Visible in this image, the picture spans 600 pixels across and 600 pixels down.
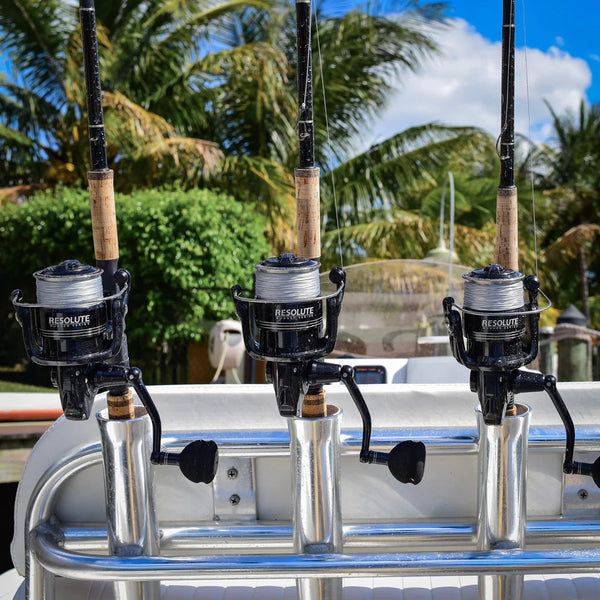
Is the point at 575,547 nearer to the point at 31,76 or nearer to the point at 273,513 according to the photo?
the point at 273,513

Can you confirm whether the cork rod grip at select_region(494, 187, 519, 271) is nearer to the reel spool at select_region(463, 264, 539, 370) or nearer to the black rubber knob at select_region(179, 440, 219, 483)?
the reel spool at select_region(463, 264, 539, 370)

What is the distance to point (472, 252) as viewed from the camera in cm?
1145

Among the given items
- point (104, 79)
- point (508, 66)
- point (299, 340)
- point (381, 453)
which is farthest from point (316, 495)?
point (104, 79)

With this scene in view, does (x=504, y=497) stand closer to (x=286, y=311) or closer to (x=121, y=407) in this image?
(x=286, y=311)

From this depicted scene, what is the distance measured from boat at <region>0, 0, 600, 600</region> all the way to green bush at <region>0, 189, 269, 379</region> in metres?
6.11

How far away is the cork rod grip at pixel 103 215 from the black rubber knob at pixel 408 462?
0.87m

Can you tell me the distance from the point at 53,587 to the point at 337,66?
10.7 m

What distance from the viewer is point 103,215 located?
213 centimetres

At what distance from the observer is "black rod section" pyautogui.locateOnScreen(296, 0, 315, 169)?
1.97 meters

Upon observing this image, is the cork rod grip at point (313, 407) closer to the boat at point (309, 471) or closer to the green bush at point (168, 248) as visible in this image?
the boat at point (309, 471)

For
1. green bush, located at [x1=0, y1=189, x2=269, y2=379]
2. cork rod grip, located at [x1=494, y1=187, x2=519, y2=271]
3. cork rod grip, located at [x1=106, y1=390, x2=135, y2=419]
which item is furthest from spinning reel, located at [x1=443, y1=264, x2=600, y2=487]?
green bush, located at [x1=0, y1=189, x2=269, y2=379]

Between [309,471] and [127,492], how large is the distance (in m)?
0.37

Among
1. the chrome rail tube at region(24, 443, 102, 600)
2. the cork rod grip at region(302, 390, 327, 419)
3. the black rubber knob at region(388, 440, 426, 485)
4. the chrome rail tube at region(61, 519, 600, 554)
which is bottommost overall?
the chrome rail tube at region(61, 519, 600, 554)

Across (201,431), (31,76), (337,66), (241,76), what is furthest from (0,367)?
(201,431)
